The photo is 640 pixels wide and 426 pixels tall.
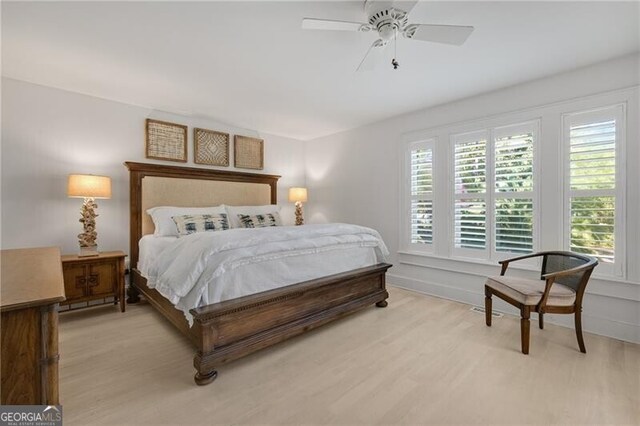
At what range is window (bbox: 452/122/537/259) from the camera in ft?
10.1

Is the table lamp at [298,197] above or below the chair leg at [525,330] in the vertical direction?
above

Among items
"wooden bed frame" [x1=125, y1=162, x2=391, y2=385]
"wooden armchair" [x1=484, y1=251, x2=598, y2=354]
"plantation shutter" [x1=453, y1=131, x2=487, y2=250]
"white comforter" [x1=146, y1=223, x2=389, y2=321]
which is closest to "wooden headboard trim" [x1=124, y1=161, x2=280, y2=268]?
"wooden bed frame" [x1=125, y1=162, x2=391, y2=385]

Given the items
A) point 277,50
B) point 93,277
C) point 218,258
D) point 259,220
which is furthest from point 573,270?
point 93,277

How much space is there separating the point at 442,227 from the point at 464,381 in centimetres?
214

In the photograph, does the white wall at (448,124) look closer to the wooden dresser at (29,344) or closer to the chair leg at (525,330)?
the chair leg at (525,330)

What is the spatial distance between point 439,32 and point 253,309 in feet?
7.70

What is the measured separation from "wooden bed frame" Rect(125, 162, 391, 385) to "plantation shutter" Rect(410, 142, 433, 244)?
958mm

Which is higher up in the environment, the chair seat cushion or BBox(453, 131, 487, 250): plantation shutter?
BBox(453, 131, 487, 250): plantation shutter

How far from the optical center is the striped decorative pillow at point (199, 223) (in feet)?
11.1

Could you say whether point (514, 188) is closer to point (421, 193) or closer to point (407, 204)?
point (421, 193)

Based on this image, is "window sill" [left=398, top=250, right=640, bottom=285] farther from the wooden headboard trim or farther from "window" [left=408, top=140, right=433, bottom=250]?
the wooden headboard trim

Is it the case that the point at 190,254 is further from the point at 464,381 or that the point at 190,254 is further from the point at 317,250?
the point at 464,381

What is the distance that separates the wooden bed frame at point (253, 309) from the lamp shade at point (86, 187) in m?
0.49

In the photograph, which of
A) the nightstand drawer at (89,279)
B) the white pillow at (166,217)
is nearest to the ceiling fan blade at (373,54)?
the white pillow at (166,217)
